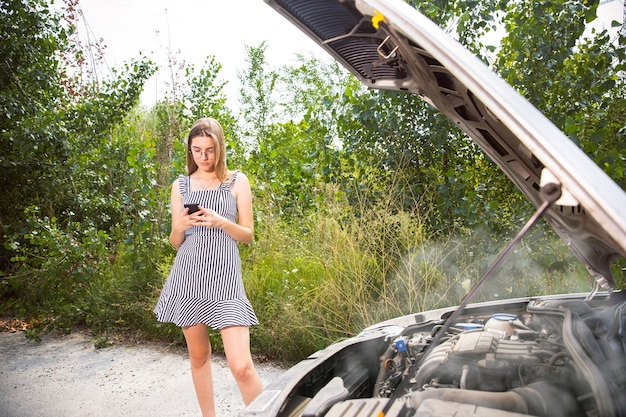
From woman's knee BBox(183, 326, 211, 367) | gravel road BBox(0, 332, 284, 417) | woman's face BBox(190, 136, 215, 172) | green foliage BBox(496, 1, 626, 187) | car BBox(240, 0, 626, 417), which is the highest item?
green foliage BBox(496, 1, 626, 187)

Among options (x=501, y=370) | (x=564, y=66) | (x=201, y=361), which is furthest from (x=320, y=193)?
(x=501, y=370)

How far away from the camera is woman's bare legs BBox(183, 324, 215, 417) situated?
2635 mm

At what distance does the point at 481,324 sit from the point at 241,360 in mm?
1050

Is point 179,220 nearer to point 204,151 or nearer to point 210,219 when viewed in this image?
point 210,219

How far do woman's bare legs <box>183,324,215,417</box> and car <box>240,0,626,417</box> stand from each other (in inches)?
36.2

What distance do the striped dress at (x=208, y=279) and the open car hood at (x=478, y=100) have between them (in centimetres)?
114

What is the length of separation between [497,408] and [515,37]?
12.9 feet

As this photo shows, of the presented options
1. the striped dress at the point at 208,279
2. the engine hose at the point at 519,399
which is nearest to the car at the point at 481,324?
the engine hose at the point at 519,399

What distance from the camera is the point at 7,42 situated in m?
5.91

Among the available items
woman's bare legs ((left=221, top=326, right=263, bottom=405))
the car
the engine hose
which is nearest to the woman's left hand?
woman's bare legs ((left=221, top=326, right=263, bottom=405))

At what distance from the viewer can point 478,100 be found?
1.41m

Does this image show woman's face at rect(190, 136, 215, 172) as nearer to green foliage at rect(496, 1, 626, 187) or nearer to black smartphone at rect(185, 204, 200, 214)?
black smartphone at rect(185, 204, 200, 214)

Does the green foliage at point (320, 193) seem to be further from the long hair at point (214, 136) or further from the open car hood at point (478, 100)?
the open car hood at point (478, 100)

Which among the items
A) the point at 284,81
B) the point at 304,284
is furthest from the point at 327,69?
the point at 304,284
